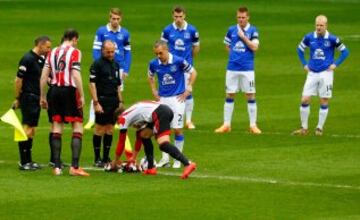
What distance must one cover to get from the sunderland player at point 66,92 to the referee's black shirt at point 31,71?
32.4 inches

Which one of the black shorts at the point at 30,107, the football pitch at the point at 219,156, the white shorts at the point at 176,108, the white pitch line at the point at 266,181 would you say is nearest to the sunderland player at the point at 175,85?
the white shorts at the point at 176,108

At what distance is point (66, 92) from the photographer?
2139 centimetres

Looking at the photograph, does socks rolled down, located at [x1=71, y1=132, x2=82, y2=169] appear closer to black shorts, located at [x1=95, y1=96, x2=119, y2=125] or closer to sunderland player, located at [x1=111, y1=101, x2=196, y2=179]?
sunderland player, located at [x1=111, y1=101, x2=196, y2=179]

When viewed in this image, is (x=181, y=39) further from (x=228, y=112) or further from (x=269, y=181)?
(x=269, y=181)

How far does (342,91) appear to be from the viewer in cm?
3422

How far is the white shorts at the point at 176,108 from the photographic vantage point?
2269 centimetres

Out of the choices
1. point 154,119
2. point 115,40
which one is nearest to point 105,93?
point 154,119

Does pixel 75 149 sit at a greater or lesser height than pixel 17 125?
lesser

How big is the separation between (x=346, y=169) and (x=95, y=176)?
13.6 feet

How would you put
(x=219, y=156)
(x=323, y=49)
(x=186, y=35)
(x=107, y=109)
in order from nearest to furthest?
1. (x=107, y=109)
2. (x=219, y=156)
3. (x=323, y=49)
4. (x=186, y=35)

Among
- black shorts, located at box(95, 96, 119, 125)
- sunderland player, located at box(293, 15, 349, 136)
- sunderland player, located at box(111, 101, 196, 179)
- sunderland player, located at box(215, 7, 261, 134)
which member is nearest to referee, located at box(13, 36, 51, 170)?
black shorts, located at box(95, 96, 119, 125)

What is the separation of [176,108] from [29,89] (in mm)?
2430

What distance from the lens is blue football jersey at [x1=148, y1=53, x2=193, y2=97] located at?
898 inches

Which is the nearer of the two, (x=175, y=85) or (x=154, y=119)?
(x=154, y=119)
